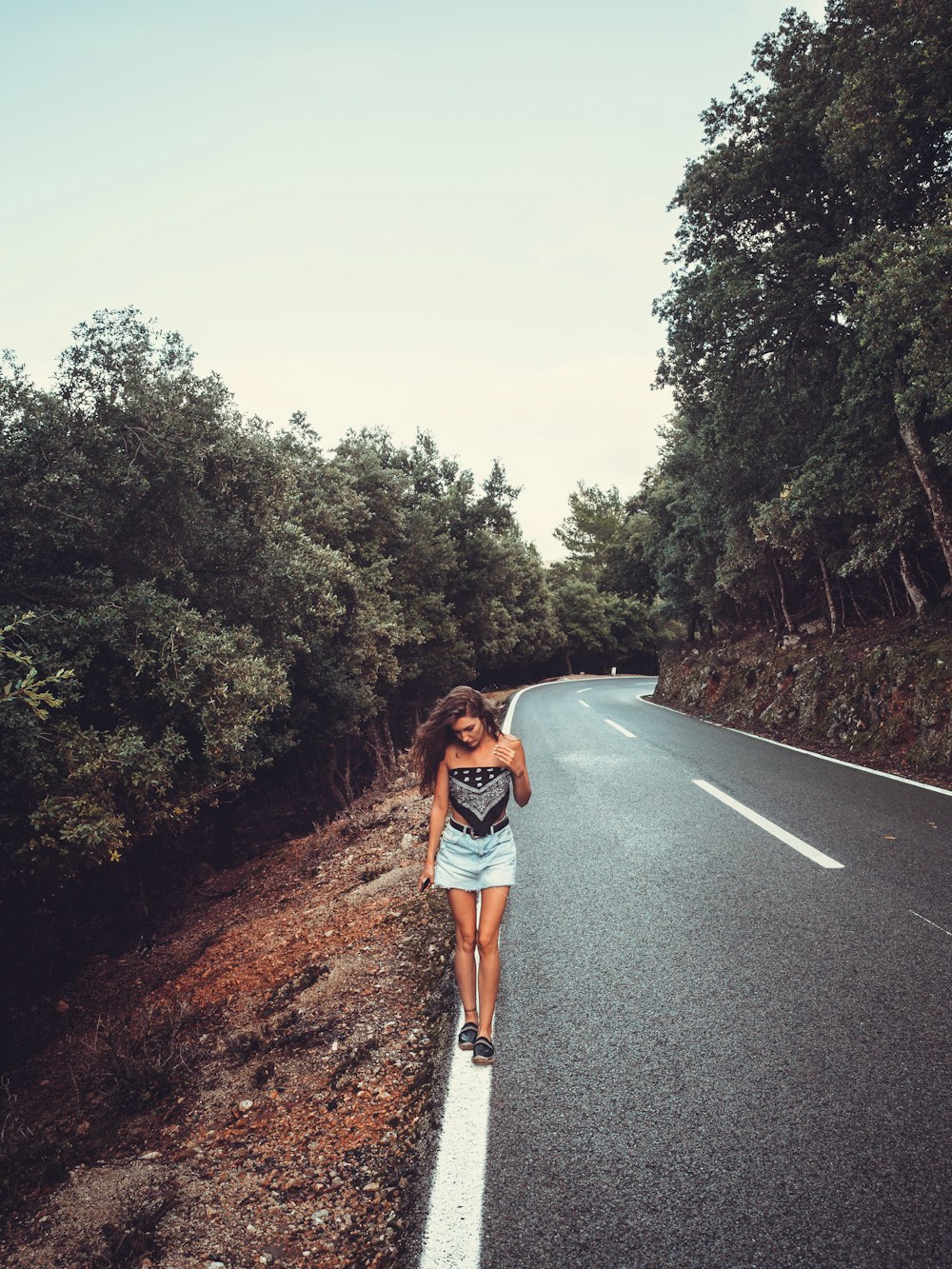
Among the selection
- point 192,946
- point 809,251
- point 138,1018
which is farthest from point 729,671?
point 138,1018

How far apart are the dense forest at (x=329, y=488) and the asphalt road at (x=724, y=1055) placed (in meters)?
4.92

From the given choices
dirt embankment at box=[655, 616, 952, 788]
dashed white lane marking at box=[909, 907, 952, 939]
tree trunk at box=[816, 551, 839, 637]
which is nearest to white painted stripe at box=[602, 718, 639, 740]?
dirt embankment at box=[655, 616, 952, 788]

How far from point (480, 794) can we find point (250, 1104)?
1.76 m

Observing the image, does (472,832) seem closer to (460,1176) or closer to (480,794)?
(480,794)

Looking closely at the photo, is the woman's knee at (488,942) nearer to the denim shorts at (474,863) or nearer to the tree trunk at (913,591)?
the denim shorts at (474,863)

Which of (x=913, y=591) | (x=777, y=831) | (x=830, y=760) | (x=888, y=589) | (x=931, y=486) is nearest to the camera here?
(x=777, y=831)

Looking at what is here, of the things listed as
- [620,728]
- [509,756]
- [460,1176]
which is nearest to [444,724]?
[509,756]

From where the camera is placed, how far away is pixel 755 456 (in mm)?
15672

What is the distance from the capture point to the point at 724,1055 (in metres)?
3.21

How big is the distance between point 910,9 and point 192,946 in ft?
45.6

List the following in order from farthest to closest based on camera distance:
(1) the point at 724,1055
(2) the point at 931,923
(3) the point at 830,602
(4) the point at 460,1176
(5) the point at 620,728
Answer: (3) the point at 830,602 → (5) the point at 620,728 → (2) the point at 931,923 → (1) the point at 724,1055 → (4) the point at 460,1176

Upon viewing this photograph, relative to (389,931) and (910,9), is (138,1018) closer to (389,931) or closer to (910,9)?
(389,931)

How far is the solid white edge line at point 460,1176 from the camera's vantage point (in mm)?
2248

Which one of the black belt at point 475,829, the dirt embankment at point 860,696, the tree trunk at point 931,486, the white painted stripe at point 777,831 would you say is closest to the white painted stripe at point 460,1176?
the black belt at point 475,829
